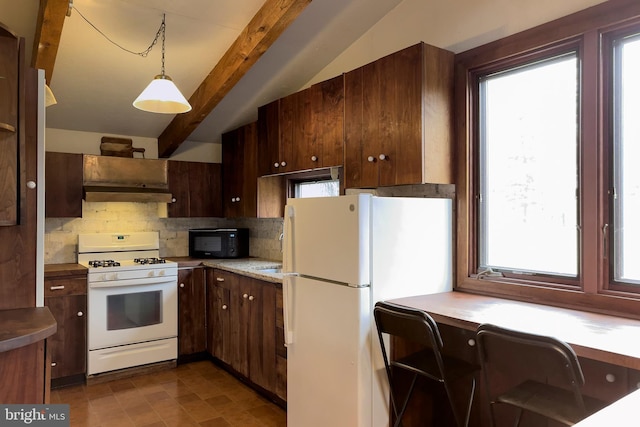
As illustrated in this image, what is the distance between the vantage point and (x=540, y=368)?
5.16ft

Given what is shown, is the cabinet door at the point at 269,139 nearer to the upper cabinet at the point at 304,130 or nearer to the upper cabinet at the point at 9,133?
the upper cabinet at the point at 304,130

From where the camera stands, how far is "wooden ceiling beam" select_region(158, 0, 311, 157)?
8.88ft

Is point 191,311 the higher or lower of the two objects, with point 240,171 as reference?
lower

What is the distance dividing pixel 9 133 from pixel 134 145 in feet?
8.82

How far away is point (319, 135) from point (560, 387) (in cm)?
212

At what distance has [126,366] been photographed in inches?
148

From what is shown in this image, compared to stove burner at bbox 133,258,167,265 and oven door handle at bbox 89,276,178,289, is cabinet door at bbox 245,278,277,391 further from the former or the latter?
stove burner at bbox 133,258,167,265

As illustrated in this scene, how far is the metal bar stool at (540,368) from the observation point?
1503 millimetres

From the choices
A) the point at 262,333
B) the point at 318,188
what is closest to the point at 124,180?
the point at 318,188

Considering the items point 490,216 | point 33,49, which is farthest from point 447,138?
point 33,49

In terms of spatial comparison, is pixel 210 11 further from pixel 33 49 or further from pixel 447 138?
pixel 447 138

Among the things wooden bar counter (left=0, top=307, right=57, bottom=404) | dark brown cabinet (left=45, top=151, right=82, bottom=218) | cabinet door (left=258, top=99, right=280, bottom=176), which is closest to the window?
cabinet door (left=258, top=99, right=280, bottom=176)

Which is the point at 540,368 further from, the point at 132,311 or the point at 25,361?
the point at 132,311

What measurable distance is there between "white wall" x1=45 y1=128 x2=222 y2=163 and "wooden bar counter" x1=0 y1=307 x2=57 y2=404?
2.71 meters
